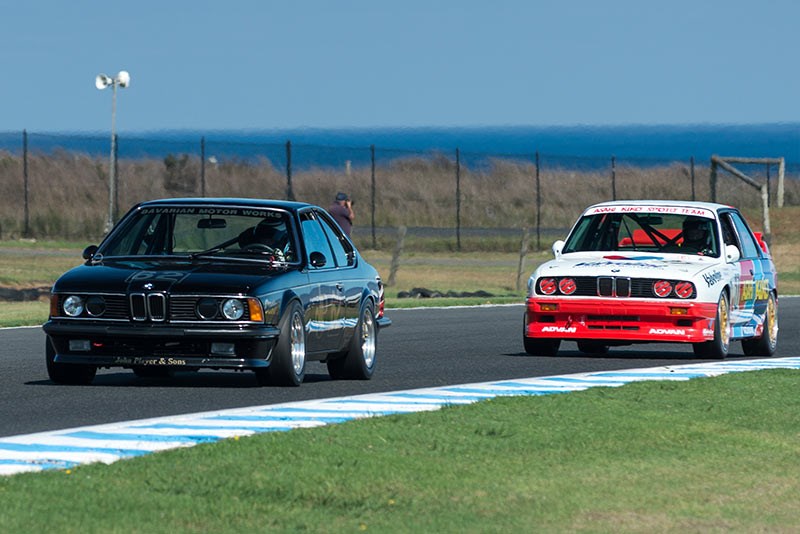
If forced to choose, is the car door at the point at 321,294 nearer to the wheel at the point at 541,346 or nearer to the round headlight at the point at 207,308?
the round headlight at the point at 207,308

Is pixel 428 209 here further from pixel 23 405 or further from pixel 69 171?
pixel 23 405

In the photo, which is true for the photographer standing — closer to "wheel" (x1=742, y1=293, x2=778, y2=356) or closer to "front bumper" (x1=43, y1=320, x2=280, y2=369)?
"wheel" (x1=742, y1=293, x2=778, y2=356)

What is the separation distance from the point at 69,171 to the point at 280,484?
50.0m

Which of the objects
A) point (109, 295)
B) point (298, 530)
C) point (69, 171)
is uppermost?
point (69, 171)

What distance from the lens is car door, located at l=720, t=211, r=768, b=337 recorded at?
18.0 metres

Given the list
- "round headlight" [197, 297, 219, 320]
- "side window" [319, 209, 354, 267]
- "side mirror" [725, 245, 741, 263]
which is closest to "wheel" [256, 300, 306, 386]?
"round headlight" [197, 297, 219, 320]

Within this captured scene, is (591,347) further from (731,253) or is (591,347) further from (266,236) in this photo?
(266,236)

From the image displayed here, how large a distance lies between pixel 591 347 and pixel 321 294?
5381 millimetres

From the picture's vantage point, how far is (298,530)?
7.56 m

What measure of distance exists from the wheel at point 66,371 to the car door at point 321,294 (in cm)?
174

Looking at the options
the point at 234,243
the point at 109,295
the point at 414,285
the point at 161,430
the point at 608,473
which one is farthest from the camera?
the point at 414,285

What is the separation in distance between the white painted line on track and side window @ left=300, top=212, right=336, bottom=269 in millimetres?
1639

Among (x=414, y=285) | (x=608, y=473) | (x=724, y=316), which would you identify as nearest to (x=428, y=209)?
(x=414, y=285)

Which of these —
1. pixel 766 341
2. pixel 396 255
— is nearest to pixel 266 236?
pixel 766 341
